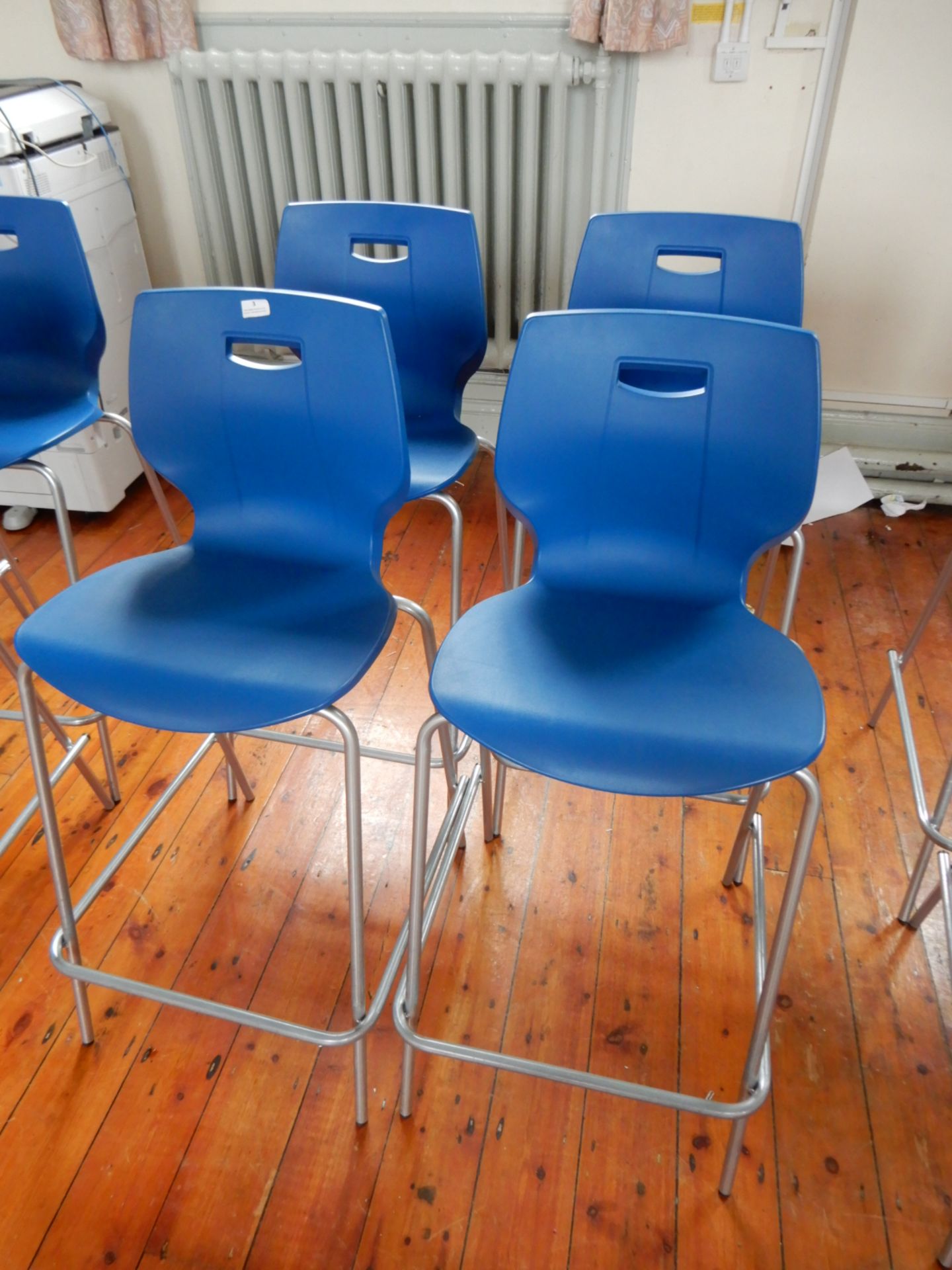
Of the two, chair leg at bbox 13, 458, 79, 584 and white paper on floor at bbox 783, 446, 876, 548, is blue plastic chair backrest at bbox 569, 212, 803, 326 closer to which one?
chair leg at bbox 13, 458, 79, 584

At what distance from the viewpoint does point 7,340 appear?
1.60m

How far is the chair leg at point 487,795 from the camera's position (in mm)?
1517

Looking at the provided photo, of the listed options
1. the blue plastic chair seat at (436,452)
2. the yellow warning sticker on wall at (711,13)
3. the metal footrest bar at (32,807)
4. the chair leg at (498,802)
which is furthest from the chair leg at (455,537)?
the yellow warning sticker on wall at (711,13)

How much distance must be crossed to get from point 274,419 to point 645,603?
56cm

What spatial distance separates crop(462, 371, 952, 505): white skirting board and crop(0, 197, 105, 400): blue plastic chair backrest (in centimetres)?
133

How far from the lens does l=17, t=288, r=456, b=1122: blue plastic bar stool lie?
1078 mm

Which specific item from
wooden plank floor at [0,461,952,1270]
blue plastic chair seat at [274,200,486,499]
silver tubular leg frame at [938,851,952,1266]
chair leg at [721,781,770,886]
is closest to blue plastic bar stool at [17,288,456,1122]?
wooden plank floor at [0,461,952,1270]

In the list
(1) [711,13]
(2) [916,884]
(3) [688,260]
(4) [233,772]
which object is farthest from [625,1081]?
(1) [711,13]

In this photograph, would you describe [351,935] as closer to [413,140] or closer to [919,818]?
[919,818]

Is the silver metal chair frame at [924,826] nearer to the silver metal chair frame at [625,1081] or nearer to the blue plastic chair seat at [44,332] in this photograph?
the silver metal chair frame at [625,1081]

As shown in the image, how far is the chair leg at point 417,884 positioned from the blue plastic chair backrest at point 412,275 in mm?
837

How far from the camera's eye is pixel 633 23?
Answer: 87.0 inches

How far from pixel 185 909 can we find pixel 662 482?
41.5 inches

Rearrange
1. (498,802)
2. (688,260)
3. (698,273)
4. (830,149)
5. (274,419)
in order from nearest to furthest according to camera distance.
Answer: (274,419) < (698,273) < (498,802) < (830,149) < (688,260)
